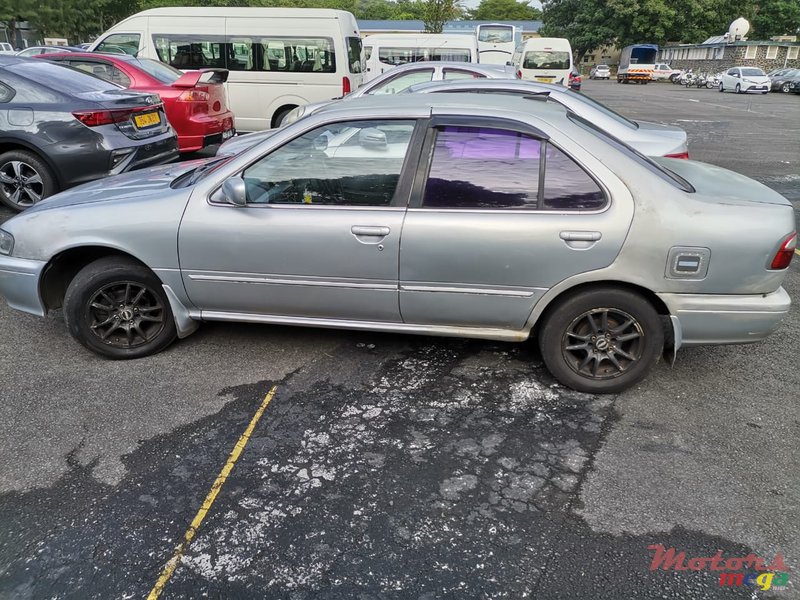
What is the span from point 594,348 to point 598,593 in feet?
4.89

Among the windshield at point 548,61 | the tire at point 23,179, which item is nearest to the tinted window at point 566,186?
the tire at point 23,179

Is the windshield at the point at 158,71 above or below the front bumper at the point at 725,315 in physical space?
above

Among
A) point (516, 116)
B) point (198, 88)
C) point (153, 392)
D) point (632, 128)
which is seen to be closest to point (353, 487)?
point (153, 392)

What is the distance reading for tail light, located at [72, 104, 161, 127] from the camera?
6.21 metres

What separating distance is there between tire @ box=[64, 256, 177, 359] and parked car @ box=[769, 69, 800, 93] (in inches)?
1585

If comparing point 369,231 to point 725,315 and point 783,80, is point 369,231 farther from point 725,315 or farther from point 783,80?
point 783,80

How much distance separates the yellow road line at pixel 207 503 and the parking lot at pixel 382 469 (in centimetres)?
2

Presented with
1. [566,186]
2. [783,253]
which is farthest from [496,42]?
[783,253]

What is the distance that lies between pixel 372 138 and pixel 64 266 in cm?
216

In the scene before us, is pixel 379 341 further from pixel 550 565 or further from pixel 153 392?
pixel 550 565

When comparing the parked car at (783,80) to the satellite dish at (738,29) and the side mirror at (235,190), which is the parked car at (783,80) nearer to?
the satellite dish at (738,29)

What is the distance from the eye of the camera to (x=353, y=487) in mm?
2736

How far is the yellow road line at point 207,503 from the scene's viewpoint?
7.41 ft

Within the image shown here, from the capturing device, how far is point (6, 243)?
3793 millimetres
